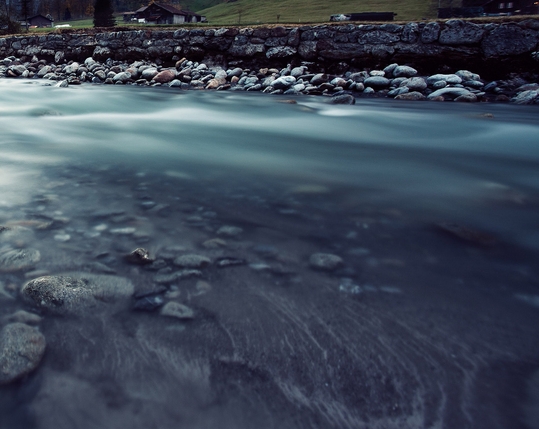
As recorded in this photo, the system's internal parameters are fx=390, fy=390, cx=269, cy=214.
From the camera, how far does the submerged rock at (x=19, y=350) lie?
100 centimetres

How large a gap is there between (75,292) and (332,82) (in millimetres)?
7678

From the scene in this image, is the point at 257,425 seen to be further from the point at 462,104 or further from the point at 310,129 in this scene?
the point at 462,104

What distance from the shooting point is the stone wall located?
7805 mm

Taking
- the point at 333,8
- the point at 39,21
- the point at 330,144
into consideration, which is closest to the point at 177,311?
the point at 330,144

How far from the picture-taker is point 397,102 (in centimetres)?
683

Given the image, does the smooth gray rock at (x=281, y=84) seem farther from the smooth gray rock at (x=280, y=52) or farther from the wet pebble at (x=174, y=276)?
the wet pebble at (x=174, y=276)

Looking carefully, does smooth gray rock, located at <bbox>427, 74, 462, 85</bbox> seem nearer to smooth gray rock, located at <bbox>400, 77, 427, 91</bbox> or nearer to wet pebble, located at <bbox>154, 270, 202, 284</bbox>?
smooth gray rock, located at <bbox>400, 77, 427, 91</bbox>

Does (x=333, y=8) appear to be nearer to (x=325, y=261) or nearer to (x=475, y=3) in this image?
(x=475, y=3)

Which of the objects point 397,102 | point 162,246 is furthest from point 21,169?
point 397,102

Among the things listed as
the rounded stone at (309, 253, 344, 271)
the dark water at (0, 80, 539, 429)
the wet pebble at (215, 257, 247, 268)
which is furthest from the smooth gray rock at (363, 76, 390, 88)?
the wet pebble at (215, 257, 247, 268)

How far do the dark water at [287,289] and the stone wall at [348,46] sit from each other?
5693mm

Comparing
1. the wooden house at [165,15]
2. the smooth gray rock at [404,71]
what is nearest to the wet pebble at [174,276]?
the smooth gray rock at [404,71]

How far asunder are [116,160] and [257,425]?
2647 mm

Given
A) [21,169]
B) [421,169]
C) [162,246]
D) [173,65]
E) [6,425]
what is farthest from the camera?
[173,65]
